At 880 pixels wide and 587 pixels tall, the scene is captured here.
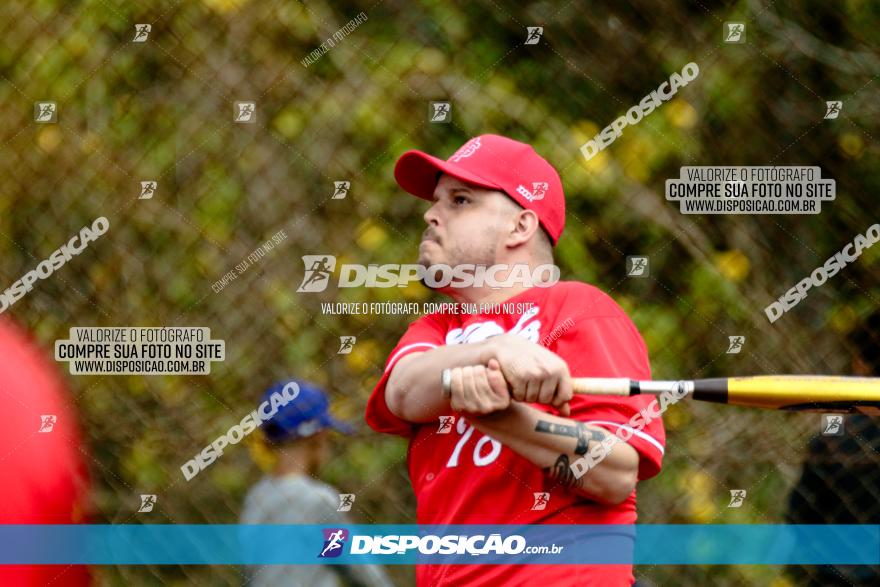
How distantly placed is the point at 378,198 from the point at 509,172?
3.92 ft

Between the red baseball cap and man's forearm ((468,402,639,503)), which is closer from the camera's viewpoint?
man's forearm ((468,402,639,503))

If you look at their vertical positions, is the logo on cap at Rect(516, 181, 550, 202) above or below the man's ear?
above

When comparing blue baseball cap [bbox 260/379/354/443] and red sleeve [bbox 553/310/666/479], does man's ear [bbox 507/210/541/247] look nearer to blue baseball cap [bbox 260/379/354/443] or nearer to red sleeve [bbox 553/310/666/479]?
red sleeve [bbox 553/310/666/479]

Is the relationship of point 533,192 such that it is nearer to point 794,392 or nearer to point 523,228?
point 523,228

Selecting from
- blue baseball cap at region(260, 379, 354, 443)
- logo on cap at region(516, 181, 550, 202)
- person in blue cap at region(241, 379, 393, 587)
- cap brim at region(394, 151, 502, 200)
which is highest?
cap brim at region(394, 151, 502, 200)

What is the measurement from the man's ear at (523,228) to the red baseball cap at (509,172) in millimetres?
12

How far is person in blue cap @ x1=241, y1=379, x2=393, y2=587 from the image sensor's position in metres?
2.98

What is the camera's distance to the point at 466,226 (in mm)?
2125

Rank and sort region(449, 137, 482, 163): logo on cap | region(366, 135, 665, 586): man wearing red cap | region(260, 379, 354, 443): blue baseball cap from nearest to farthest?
region(366, 135, 665, 586): man wearing red cap → region(449, 137, 482, 163): logo on cap → region(260, 379, 354, 443): blue baseball cap

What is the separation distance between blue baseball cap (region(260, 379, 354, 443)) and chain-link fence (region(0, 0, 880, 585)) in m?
0.05

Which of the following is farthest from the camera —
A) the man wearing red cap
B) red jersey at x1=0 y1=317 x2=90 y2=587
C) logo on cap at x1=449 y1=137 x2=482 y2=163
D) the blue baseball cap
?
the blue baseball cap

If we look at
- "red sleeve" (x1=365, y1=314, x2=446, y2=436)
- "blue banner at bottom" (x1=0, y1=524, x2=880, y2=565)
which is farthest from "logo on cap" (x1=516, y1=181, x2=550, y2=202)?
"blue banner at bottom" (x1=0, y1=524, x2=880, y2=565)

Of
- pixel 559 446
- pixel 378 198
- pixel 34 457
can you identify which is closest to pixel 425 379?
pixel 559 446

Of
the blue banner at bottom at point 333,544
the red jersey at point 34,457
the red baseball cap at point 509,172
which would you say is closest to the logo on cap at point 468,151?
the red baseball cap at point 509,172
